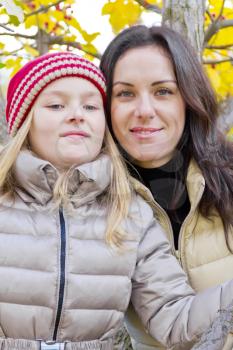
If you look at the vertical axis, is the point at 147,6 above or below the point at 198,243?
above

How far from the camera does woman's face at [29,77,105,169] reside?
2123 millimetres

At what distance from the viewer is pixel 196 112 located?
94.3 inches

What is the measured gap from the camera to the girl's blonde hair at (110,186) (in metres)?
2.11

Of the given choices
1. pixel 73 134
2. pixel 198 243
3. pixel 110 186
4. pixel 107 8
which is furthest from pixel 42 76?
pixel 107 8

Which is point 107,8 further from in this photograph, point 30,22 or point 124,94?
point 124,94

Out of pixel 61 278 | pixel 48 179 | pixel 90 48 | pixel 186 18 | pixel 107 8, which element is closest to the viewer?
pixel 61 278

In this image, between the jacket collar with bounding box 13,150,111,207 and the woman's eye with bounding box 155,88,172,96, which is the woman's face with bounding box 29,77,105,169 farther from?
the woman's eye with bounding box 155,88,172,96

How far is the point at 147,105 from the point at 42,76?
1.28 ft

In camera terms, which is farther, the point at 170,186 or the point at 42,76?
the point at 170,186

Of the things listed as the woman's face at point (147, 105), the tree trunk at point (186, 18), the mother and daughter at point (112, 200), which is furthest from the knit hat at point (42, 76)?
the tree trunk at point (186, 18)

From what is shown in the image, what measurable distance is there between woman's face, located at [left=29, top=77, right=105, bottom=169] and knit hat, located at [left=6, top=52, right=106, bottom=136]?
0.9 inches

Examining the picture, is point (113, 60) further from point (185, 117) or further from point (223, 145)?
point (223, 145)

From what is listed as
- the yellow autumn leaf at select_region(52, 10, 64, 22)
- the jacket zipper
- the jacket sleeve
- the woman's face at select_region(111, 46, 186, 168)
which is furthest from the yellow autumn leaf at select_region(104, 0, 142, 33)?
the jacket zipper

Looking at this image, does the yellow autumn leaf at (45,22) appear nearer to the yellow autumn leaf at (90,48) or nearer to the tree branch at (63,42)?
the tree branch at (63,42)
